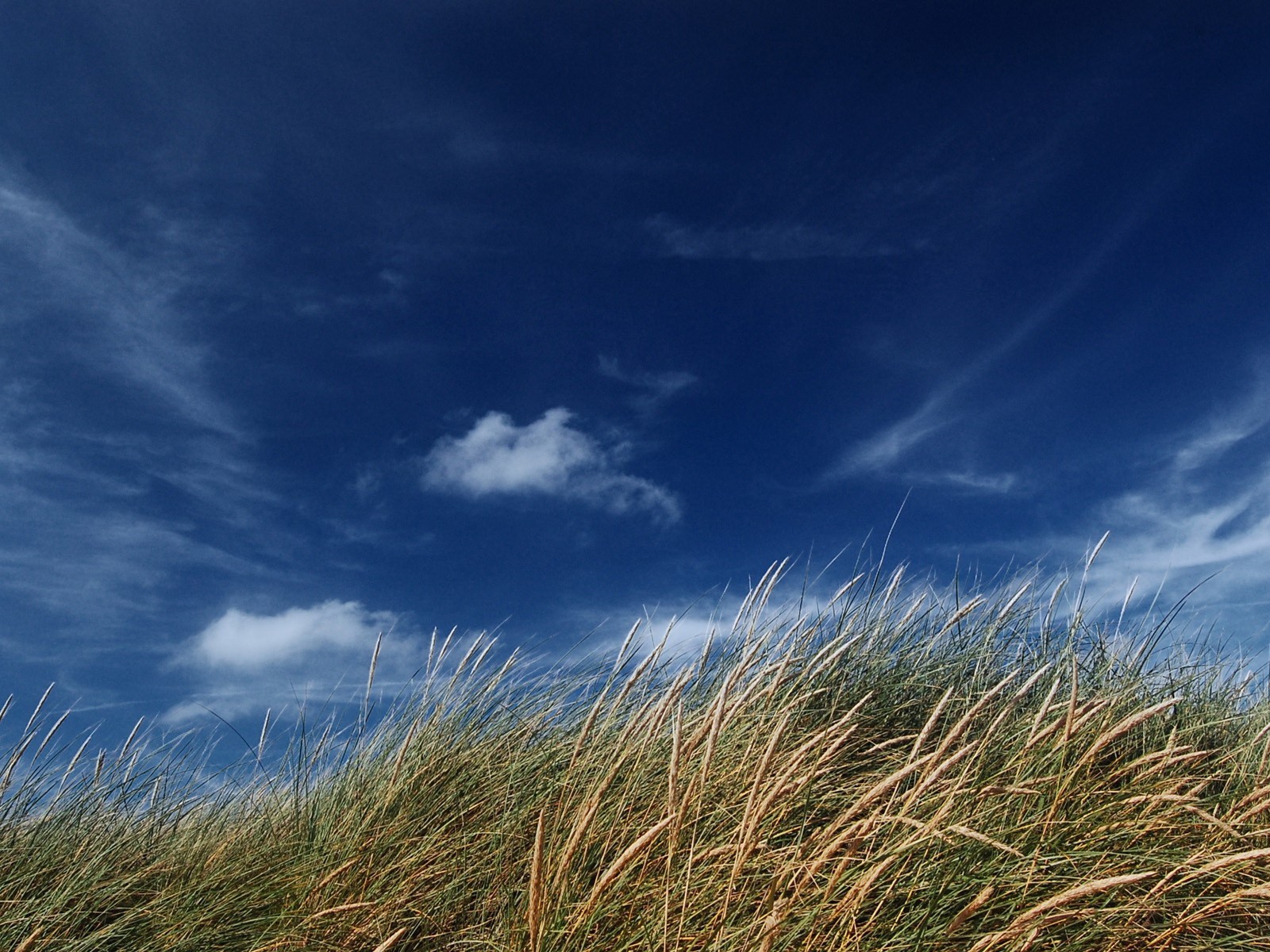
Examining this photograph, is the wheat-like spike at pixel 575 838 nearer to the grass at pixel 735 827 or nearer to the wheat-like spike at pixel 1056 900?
the grass at pixel 735 827

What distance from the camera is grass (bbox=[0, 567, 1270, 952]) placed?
6.34ft

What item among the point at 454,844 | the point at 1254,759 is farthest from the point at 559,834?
the point at 1254,759

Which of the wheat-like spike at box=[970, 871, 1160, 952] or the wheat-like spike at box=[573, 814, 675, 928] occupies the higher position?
the wheat-like spike at box=[573, 814, 675, 928]

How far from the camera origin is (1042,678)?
403 cm

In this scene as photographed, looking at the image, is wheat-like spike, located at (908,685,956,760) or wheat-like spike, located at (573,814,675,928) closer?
wheat-like spike, located at (573,814,675,928)

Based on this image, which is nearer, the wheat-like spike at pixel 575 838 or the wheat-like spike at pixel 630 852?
the wheat-like spike at pixel 630 852

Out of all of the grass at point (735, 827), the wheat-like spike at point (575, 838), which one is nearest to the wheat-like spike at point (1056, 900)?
the grass at point (735, 827)

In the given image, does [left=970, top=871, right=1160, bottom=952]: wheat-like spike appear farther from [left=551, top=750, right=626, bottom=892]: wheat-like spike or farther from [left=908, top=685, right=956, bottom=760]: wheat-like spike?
[left=551, top=750, right=626, bottom=892]: wheat-like spike

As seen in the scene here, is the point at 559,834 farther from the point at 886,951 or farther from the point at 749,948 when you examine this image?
the point at 886,951

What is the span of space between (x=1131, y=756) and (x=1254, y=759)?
73 centimetres

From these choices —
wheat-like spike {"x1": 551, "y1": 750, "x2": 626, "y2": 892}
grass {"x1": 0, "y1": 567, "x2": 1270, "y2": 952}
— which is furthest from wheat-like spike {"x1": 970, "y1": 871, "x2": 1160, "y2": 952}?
wheat-like spike {"x1": 551, "y1": 750, "x2": 626, "y2": 892}

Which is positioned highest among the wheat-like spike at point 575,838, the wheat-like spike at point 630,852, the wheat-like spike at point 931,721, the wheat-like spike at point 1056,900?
the wheat-like spike at point 931,721

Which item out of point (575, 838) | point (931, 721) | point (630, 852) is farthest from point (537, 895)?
point (931, 721)

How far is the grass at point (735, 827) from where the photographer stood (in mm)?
1933
